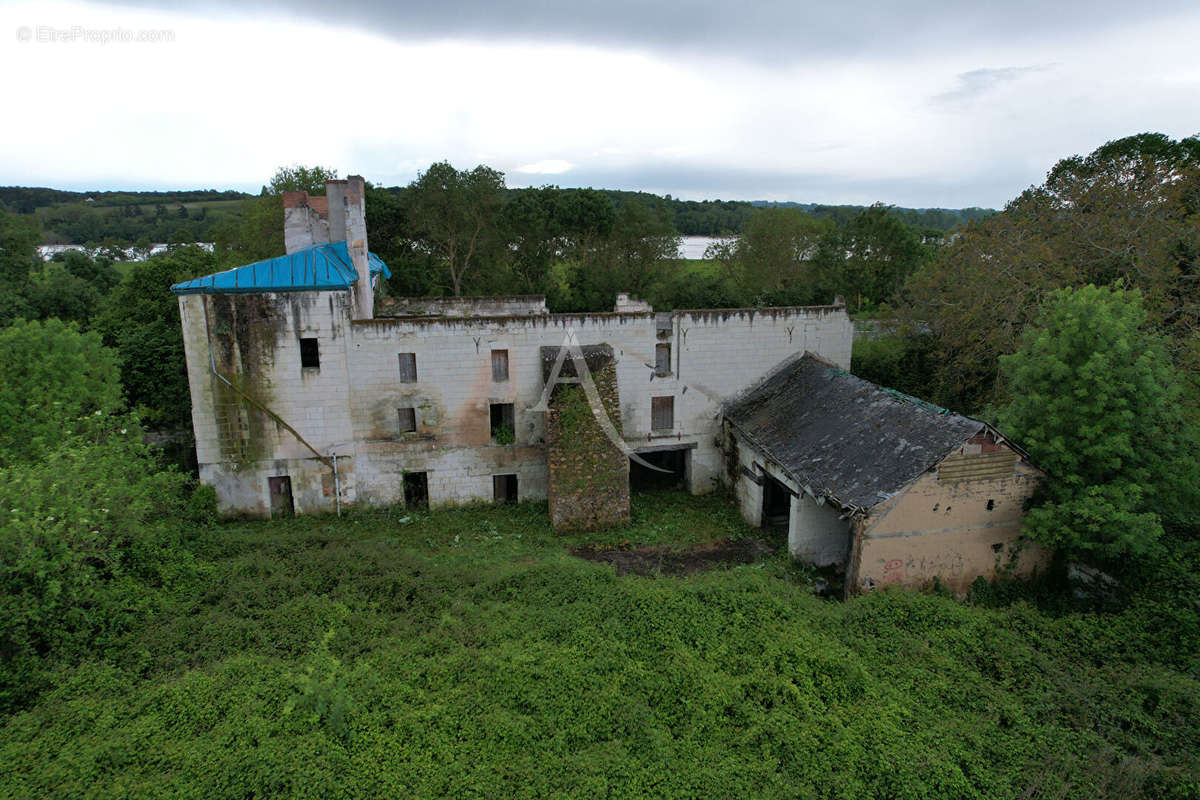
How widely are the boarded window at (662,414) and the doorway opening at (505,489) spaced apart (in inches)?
198

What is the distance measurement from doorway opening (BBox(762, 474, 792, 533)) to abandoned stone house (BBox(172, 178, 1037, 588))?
8cm

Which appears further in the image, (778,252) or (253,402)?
(778,252)

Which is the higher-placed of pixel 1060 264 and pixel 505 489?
pixel 1060 264

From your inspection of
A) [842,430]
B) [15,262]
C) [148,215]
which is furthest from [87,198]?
[842,430]

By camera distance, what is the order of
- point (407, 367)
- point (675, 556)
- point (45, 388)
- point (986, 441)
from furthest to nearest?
point (407, 367) → point (45, 388) → point (675, 556) → point (986, 441)

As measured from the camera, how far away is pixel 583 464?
63.3 feet

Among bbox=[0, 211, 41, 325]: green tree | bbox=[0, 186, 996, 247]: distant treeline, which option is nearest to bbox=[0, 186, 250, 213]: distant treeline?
bbox=[0, 186, 996, 247]: distant treeline

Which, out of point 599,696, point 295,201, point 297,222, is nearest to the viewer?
point 599,696

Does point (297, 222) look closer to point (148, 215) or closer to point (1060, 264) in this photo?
point (1060, 264)

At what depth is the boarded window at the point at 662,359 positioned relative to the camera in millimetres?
21406

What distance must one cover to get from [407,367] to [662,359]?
26.7 ft

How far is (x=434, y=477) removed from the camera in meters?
21.0

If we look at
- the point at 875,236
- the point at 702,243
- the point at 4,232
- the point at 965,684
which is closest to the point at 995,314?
the point at 965,684

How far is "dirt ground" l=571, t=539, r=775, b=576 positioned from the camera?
17.4 m
